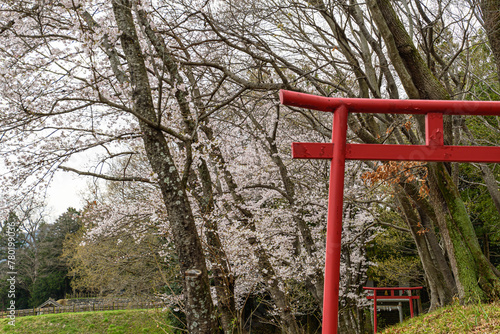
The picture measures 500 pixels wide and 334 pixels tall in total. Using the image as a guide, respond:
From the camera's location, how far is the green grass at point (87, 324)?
1577 centimetres

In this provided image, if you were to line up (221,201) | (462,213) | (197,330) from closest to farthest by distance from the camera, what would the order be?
(197,330) < (462,213) < (221,201)

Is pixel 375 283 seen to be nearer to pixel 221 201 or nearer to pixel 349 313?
pixel 349 313

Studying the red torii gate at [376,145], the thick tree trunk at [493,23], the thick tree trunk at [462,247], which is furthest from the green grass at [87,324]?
the red torii gate at [376,145]

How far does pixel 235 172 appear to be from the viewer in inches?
358

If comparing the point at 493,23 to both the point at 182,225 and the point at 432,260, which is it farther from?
the point at 432,260

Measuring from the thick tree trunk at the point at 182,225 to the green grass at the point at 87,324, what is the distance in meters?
13.2

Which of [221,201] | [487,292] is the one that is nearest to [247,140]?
[221,201]

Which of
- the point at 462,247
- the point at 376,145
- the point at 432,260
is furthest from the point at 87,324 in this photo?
the point at 376,145

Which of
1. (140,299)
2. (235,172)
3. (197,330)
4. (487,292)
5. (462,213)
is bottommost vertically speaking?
(140,299)

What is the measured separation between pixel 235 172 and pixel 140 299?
7.97 metres

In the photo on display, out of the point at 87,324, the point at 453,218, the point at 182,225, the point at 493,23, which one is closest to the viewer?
the point at 182,225

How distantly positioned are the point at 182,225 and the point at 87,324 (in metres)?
16.0

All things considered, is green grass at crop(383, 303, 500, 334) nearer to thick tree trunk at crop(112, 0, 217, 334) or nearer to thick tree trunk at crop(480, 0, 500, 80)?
thick tree trunk at crop(112, 0, 217, 334)

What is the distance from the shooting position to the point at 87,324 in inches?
654
